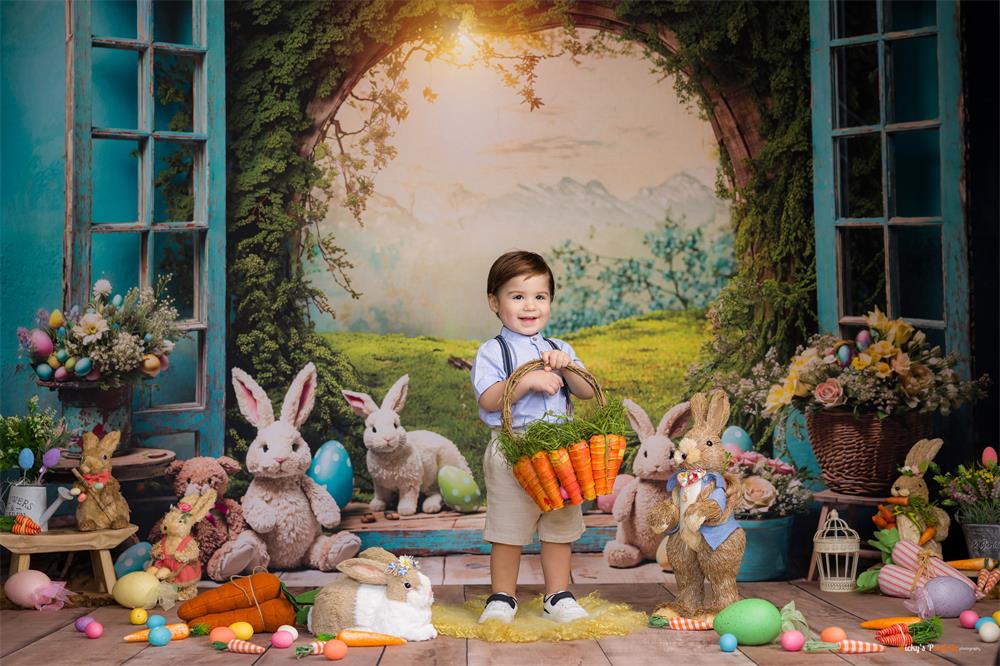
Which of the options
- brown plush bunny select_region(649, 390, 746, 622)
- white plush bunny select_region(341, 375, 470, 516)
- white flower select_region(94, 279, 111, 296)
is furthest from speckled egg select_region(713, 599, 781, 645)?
white flower select_region(94, 279, 111, 296)

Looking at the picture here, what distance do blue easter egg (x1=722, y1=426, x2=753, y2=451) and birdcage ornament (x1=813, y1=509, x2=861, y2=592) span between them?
849 millimetres

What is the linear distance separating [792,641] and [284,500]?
2294mm

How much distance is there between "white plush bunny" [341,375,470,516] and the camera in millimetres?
5277

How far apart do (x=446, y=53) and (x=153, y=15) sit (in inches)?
57.4

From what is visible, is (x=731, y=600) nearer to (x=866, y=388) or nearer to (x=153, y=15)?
(x=866, y=388)

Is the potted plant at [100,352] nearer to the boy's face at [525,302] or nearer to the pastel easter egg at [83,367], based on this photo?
the pastel easter egg at [83,367]

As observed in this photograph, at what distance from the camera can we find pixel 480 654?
11.6 feet

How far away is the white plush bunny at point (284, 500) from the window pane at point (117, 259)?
71 cm

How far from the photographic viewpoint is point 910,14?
17.0 feet

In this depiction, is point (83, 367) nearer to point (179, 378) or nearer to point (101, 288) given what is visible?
point (101, 288)

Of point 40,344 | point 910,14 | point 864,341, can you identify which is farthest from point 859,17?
point 40,344

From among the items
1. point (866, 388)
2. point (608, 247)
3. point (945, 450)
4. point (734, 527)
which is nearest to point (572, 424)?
point (734, 527)

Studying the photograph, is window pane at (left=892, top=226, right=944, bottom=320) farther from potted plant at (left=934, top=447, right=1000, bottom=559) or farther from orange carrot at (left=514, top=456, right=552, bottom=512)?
orange carrot at (left=514, top=456, right=552, bottom=512)

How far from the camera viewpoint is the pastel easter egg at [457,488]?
5.47 metres
